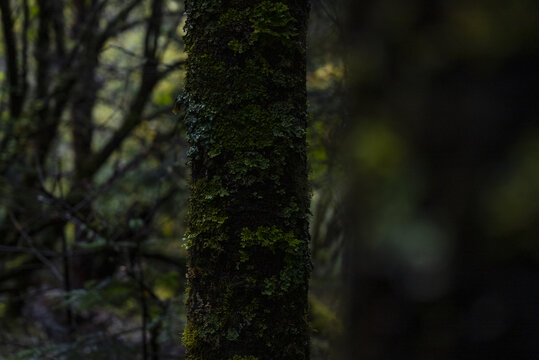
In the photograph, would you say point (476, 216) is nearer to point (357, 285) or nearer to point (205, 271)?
point (357, 285)

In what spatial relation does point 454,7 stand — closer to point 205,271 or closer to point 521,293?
point 521,293

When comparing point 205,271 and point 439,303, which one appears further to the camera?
point 205,271

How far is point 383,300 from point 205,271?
4.58ft

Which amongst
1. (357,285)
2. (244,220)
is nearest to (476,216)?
(357,285)

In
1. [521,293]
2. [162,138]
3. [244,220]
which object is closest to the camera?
[521,293]

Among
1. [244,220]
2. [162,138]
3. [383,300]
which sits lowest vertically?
[383,300]

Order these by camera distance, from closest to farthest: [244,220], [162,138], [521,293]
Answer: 1. [521,293]
2. [244,220]
3. [162,138]

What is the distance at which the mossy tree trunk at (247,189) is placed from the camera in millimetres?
1929

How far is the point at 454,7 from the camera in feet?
2.06

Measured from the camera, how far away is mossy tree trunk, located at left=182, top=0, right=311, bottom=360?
6.33 ft

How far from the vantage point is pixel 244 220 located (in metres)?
1.95

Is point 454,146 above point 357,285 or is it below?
above

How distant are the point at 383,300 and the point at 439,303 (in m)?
0.07

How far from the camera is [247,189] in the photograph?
195 cm
